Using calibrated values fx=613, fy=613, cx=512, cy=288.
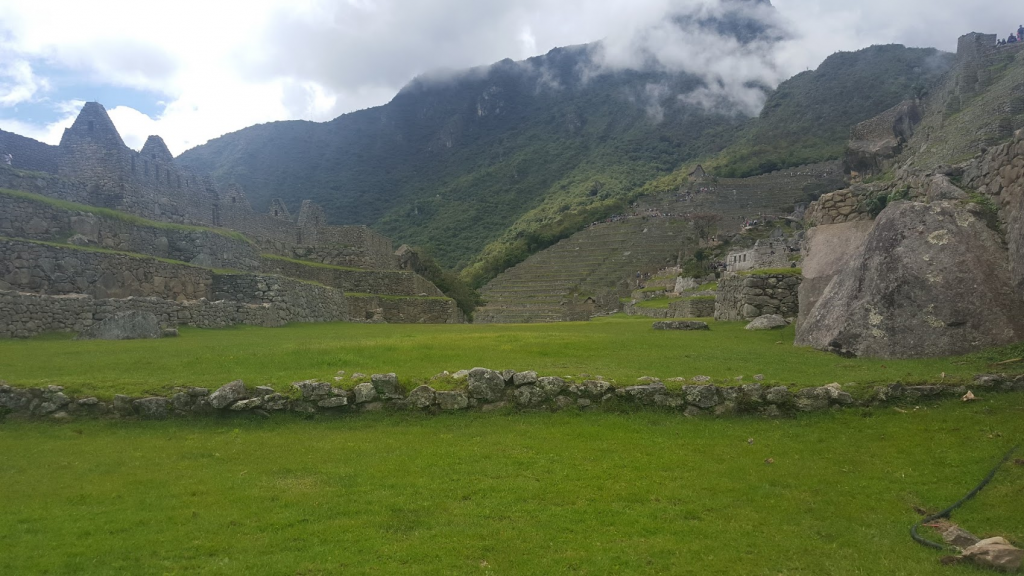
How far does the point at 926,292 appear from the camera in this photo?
10.1m

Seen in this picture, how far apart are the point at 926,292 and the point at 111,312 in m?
17.8

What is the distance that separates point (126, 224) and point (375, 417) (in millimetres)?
17454

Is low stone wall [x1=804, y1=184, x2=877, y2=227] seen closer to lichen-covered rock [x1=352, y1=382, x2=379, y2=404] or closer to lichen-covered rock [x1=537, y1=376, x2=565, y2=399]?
lichen-covered rock [x1=537, y1=376, x2=565, y2=399]

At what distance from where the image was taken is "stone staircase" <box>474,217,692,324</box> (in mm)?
47500

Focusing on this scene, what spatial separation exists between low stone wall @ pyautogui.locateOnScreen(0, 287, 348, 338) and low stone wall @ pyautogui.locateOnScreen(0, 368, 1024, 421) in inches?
303

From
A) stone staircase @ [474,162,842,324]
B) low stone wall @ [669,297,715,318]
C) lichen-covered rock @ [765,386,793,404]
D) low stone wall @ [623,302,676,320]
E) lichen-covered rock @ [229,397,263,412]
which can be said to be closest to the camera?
lichen-covered rock @ [765,386,793,404]

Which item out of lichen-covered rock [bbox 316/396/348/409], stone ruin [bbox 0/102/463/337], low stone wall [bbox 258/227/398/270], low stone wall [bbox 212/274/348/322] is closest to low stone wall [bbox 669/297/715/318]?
stone ruin [bbox 0/102/463/337]

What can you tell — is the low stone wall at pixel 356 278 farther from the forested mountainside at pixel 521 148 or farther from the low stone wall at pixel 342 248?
the forested mountainside at pixel 521 148

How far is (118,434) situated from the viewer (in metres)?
7.53

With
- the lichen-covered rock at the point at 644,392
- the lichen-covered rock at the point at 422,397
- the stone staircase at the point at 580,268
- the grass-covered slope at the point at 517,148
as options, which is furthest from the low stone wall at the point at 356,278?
the grass-covered slope at the point at 517,148

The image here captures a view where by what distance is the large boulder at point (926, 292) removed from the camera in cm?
958

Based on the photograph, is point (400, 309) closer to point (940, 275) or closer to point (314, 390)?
point (314, 390)

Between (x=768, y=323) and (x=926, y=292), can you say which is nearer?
(x=926, y=292)

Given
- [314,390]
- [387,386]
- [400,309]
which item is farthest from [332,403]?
[400,309]
